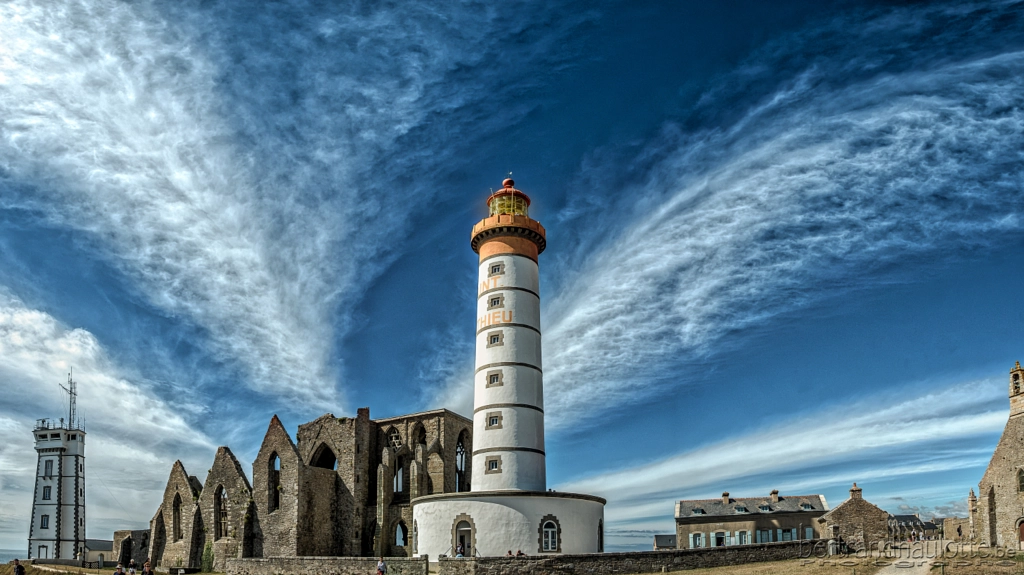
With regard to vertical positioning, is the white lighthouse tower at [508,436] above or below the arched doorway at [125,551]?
above

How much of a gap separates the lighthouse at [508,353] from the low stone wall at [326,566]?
6.59 metres

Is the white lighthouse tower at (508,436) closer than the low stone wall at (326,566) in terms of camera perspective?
No

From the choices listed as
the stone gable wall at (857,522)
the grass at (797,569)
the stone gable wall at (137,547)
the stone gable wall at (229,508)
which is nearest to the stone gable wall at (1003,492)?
the stone gable wall at (857,522)

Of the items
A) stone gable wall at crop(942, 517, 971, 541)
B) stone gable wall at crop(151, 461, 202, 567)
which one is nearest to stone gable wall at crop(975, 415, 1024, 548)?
stone gable wall at crop(942, 517, 971, 541)

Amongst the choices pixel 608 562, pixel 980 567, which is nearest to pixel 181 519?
pixel 608 562

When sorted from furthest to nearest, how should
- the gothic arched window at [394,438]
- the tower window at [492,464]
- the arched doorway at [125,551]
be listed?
the arched doorway at [125,551], the gothic arched window at [394,438], the tower window at [492,464]

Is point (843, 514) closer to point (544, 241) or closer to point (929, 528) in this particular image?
point (544, 241)

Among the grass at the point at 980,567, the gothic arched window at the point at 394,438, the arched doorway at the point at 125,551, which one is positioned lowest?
the arched doorway at the point at 125,551

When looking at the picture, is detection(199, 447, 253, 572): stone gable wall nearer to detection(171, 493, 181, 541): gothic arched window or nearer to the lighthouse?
detection(171, 493, 181, 541): gothic arched window

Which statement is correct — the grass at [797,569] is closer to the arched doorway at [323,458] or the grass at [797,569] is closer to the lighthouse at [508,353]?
the lighthouse at [508,353]

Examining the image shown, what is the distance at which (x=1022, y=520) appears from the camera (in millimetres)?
37812

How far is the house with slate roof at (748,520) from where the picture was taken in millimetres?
57969

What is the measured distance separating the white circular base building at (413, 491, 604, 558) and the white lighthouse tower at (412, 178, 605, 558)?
43 millimetres

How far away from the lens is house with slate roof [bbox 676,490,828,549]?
58.0 metres
